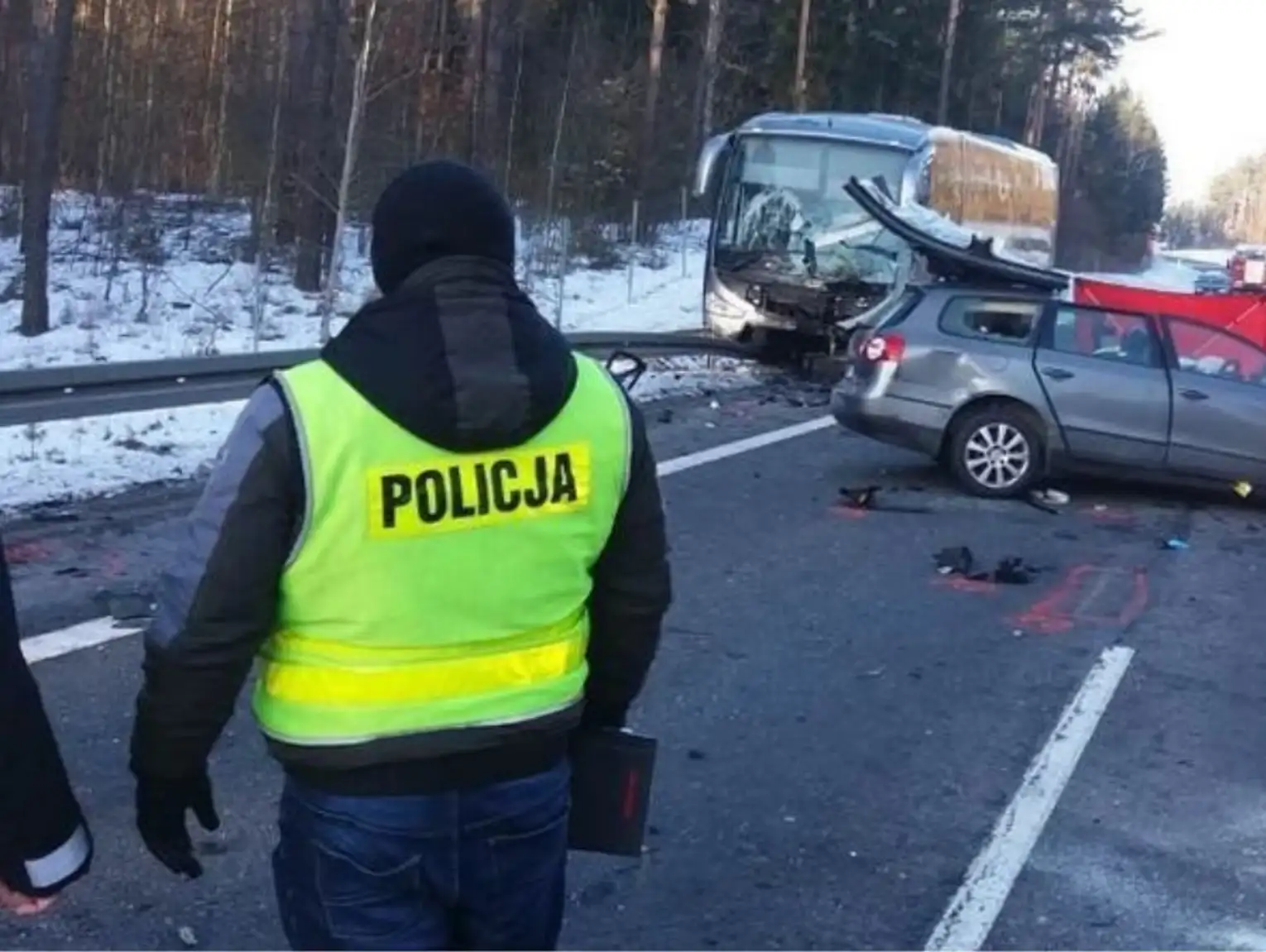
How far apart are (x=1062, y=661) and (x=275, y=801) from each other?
389 centimetres

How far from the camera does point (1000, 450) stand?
42.0 feet

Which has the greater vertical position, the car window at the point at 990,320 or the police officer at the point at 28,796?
the car window at the point at 990,320

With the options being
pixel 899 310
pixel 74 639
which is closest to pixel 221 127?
pixel 899 310

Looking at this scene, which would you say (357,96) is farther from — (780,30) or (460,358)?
(780,30)

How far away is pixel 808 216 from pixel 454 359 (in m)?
20.5

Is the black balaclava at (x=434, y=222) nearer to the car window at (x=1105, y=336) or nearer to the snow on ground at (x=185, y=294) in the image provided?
the car window at (x=1105, y=336)

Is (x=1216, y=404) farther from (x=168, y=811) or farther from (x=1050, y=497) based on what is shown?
(x=168, y=811)

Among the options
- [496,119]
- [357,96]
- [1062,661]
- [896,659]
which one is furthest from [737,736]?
[496,119]

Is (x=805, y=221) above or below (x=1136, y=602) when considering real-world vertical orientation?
above

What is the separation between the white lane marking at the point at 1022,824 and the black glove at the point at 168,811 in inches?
99.0

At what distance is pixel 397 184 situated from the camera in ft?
8.95

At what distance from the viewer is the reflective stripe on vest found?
8.50 feet

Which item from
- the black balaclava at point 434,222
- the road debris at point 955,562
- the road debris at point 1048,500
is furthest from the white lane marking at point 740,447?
the black balaclava at point 434,222

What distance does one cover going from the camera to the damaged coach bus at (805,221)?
22.3 meters
